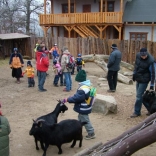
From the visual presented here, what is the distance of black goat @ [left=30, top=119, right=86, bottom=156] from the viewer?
4594mm

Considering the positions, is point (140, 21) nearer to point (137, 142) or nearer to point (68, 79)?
point (68, 79)

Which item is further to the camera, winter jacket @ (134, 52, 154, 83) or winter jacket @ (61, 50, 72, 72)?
winter jacket @ (61, 50, 72, 72)

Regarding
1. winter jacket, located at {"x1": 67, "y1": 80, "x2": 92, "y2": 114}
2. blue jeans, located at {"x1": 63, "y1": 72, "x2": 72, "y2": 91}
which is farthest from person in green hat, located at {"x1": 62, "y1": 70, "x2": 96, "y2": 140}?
blue jeans, located at {"x1": 63, "y1": 72, "x2": 72, "y2": 91}

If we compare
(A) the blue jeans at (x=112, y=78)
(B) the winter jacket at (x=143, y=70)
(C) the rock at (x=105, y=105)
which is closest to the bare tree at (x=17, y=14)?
(A) the blue jeans at (x=112, y=78)

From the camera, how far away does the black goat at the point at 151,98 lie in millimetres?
6215

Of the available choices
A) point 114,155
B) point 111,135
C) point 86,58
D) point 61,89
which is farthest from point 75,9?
point 114,155

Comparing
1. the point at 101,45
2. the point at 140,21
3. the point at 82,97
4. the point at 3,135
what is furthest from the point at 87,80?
the point at 140,21

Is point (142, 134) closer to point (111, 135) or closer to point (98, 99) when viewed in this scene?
point (111, 135)

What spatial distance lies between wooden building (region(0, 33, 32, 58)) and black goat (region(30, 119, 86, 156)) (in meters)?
15.2

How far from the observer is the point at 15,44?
2023 centimetres

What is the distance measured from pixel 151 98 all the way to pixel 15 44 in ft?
52.2

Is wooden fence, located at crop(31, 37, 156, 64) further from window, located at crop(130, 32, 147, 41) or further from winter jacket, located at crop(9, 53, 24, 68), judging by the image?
window, located at crop(130, 32, 147, 41)

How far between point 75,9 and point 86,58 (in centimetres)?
1209

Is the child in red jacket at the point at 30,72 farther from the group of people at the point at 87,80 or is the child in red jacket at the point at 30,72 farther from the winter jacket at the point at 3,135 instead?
the winter jacket at the point at 3,135
